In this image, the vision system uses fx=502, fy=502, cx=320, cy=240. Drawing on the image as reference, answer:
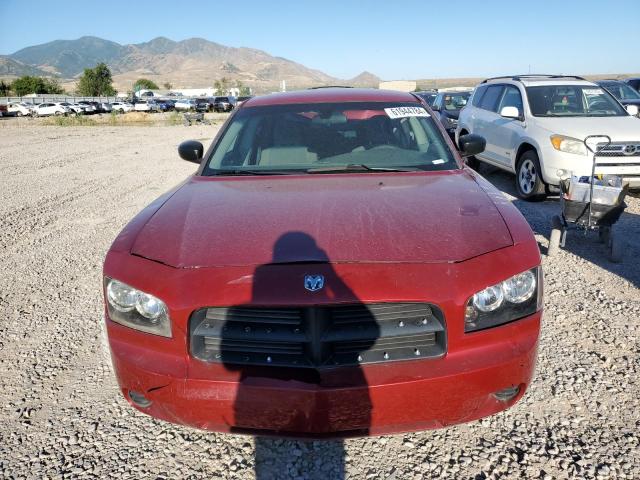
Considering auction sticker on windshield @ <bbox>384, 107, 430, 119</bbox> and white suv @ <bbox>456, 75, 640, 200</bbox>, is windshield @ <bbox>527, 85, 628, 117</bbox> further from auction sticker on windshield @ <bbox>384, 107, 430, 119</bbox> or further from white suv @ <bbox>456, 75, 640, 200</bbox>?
auction sticker on windshield @ <bbox>384, 107, 430, 119</bbox>

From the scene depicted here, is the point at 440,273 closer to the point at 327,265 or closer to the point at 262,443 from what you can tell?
the point at 327,265

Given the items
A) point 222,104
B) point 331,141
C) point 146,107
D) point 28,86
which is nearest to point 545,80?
point 331,141

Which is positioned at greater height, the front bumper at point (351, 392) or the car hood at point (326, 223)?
the car hood at point (326, 223)

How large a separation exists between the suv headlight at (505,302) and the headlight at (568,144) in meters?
5.56

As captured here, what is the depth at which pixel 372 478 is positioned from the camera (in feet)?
7.33

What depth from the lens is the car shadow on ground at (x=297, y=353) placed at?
1.92m

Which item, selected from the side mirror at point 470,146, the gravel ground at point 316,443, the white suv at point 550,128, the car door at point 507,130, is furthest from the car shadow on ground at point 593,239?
the side mirror at point 470,146

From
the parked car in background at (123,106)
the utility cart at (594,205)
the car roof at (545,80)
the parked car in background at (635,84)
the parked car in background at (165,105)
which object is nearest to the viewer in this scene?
the utility cart at (594,205)

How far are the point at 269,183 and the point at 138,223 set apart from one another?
0.83 meters

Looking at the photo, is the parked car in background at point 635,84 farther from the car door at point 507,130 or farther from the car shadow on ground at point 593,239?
the car shadow on ground at point 593,239

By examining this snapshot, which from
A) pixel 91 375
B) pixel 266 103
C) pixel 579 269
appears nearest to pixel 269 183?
pixel 266 103

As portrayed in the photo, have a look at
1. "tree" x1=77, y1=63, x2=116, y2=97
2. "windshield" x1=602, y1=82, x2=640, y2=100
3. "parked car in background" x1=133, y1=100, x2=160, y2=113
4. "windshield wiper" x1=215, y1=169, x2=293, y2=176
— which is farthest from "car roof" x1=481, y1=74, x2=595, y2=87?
"tree" x1=77, y1=63, x2=116, y2=97

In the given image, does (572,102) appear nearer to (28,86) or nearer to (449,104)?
(449,104)

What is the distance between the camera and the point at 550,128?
7.26 metres
